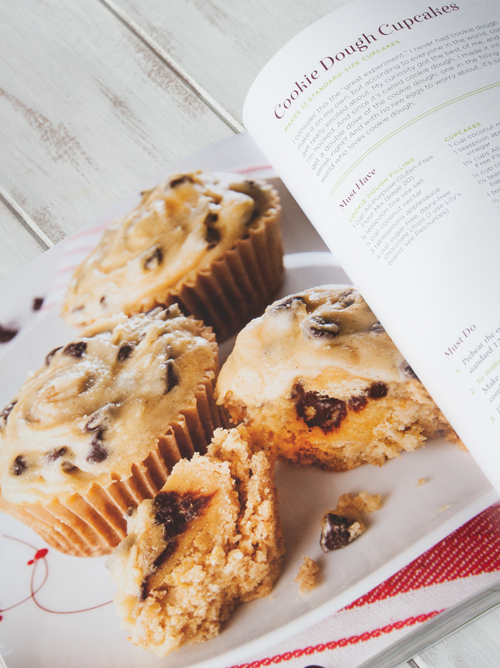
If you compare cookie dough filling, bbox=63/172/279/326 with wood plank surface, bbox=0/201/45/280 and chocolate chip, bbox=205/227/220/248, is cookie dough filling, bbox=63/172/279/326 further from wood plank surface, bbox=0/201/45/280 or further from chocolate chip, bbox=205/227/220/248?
wood plank surface, bbox=0/201/45/280

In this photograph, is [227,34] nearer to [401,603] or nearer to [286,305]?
[286,305]

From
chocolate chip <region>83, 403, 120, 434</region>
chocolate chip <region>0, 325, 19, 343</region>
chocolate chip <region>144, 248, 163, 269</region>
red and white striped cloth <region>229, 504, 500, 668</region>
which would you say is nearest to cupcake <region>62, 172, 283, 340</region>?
chocolate chip <region>144, 248, 163, 269</region>

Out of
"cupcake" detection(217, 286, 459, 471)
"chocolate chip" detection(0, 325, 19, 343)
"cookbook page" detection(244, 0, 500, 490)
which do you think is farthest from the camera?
"chocolate chip" detection(0, 325, 19, 343)

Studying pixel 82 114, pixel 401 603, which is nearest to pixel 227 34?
pixel 82 114

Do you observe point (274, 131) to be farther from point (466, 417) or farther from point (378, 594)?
point (378, 594)

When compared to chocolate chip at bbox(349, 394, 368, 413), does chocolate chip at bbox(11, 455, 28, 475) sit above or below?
above
